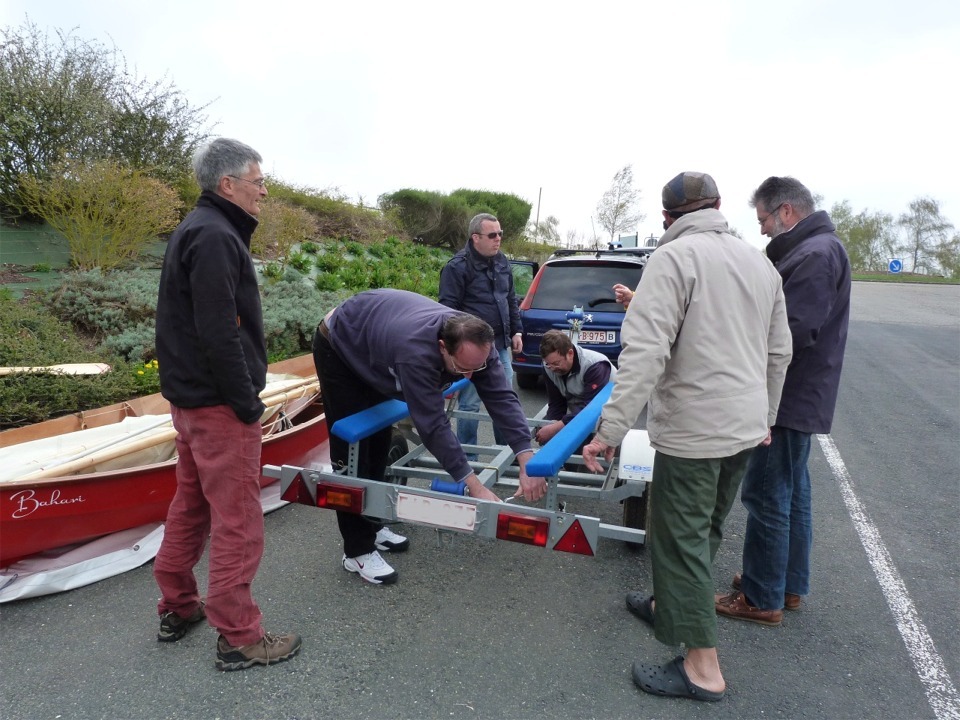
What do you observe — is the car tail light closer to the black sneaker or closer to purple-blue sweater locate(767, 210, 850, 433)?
purple-blue sweater locate(767, 210, 850, 433)

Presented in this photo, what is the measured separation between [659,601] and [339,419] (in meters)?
1.80


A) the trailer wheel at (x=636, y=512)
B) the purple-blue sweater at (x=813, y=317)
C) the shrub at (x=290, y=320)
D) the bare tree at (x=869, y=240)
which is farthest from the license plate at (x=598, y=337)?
the bare tree at (x=869, y=240)

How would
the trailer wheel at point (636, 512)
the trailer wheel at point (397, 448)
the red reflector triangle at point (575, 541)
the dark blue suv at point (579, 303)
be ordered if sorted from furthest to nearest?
the dark blue suv at point (579, 303)
the trailer wheel at point (397, 448)
the trailer wheel at point (636, 512)
the red reflector triangle at point (575, 541)

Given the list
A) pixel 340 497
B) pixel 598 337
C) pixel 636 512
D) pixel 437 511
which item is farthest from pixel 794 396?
pixel 598 337

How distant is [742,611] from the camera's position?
309cm

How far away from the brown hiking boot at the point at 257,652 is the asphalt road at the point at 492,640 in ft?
0.14

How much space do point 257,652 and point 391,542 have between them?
1155 mm

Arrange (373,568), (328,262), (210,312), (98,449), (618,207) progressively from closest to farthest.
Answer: (210,312)
(373,568)
(98,449)
(328,262)
(618,207)

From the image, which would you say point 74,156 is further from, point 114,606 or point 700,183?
point 700,183

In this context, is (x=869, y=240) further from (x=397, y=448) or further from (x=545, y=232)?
(x=397, y=448)

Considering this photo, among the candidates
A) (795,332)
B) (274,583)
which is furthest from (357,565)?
(795,332)

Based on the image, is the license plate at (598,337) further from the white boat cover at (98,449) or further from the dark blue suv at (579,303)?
the white boat cover at (98,449)

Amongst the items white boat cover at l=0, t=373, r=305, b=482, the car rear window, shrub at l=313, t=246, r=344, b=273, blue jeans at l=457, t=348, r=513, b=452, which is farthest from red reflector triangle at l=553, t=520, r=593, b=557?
shrub at l=313, t=246, r=344, b=273

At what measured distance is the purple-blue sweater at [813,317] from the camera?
284cm
